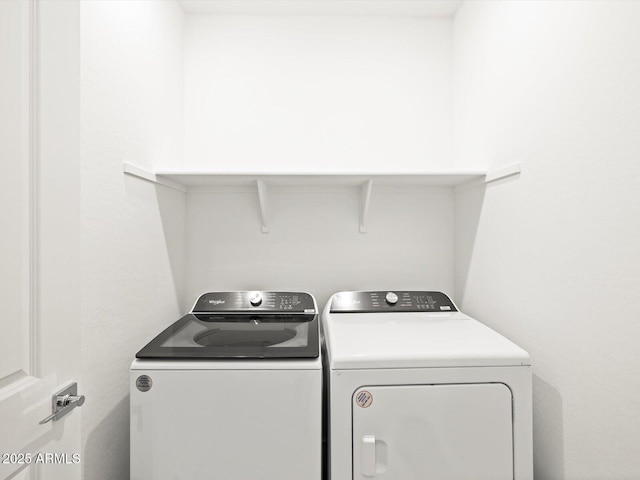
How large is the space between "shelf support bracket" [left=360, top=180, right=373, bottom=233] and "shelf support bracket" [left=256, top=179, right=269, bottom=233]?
547 mm

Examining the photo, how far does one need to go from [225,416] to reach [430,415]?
67cm

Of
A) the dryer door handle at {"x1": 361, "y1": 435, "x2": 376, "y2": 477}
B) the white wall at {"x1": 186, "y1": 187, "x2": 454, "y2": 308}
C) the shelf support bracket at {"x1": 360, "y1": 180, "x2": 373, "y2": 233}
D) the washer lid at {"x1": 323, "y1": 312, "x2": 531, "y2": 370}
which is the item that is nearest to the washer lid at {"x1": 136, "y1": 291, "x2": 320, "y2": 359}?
the washer lid at {"x1": 323, "y1": 312, "x2": 531, "y2": 370}

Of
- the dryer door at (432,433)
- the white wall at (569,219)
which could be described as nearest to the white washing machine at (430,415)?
the dryer door at (432,433)

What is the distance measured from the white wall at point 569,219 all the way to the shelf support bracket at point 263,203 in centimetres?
113

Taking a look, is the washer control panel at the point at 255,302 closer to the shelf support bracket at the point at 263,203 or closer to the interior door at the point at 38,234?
the shelf support bracket at the point at 263,203

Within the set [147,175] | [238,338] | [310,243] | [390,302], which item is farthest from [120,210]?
[390,302]

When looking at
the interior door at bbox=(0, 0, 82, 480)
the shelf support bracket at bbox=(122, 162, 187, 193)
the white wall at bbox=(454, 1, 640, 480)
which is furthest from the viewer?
the shelf support bracket at bbox=(122, 162, 187, 193)

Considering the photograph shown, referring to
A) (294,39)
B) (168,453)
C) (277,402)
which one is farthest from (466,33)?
(168,453)

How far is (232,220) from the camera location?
193cm

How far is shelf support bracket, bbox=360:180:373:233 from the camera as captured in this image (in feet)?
5.64

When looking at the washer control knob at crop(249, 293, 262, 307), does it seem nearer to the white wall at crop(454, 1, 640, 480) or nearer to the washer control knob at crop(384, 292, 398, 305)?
the washer control knob at crop(384, 292, 398, 305)

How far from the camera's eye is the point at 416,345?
116 centimetres

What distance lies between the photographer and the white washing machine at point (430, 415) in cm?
106

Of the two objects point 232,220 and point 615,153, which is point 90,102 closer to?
point 232,220
